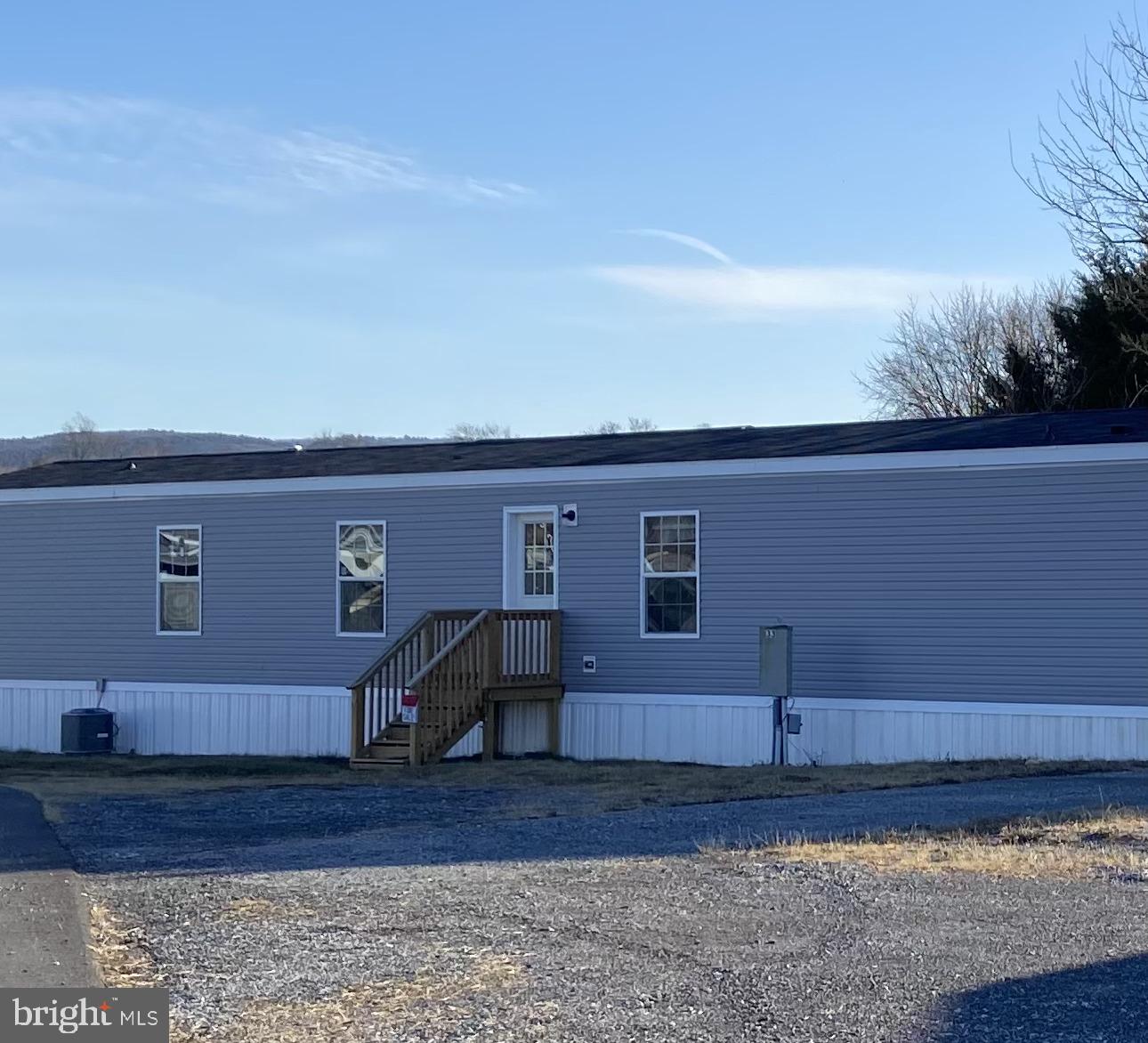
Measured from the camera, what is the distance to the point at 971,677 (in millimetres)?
16188

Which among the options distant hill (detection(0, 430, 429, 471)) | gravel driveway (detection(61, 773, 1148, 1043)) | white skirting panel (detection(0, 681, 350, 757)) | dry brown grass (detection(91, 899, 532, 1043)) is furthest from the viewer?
distant hill (detection(0, 430, 429, 471))

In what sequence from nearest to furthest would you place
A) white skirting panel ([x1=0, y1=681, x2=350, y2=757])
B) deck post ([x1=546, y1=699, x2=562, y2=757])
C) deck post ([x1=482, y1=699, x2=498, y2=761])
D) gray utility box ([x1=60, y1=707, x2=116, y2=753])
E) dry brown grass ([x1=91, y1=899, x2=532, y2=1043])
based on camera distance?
1. dry brown grass ([x1=91, y1=899, x2=532, y2=1043])
2. deck post ([x1=482, y1=699, x2=498, y2=761])
3. deck post ([x1=546, y1=699, x2=562, y2=757])
4. white skirting panel ([x1=0, y1=681, x2=350, y2=757])
5. gray utility box ([x1=60, y1=707, x2=116, y2=753])

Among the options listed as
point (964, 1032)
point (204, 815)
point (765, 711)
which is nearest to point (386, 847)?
point (204, 815)

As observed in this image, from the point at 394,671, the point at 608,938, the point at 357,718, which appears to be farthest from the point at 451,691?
the point at 608,938

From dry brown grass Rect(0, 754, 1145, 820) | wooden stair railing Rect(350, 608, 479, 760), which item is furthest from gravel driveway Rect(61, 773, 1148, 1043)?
wooden stair railing Rect(350, 608, 479, 760)

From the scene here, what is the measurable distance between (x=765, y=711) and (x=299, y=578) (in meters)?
6.07

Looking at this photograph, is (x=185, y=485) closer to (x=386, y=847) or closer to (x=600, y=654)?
(x=600, y=654)

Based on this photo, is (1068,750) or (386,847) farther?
(1068,750)

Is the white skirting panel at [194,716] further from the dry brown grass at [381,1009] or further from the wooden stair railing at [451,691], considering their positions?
the dry brown grass at [381,1009]

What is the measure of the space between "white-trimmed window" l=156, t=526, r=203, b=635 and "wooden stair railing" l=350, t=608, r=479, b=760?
3.59 meters

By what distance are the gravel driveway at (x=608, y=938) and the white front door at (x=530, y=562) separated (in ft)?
24.2

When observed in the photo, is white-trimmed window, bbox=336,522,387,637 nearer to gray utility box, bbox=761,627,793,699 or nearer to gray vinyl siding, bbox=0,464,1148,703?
gray vinyl siding, bbox=0,464,1148,703

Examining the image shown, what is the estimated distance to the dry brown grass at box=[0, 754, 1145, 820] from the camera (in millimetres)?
13602

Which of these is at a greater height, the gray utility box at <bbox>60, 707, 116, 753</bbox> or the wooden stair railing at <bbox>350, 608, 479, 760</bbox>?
the wooden stair railing at <bbox>350, 608, 479, 760</bbox>
